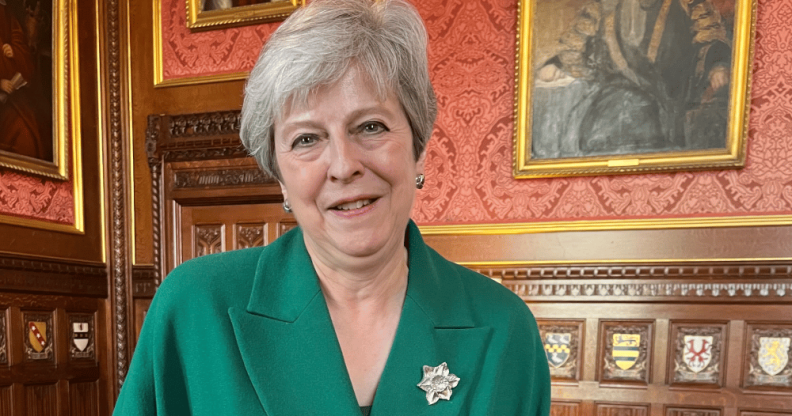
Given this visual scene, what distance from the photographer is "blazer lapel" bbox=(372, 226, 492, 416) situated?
40.8 inches

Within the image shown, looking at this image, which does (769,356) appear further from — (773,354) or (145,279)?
(145,279)

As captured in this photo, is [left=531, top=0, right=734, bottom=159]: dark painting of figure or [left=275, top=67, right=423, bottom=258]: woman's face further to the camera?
[left=531, top=0, right=734, bottom=159]: dark painting of figure

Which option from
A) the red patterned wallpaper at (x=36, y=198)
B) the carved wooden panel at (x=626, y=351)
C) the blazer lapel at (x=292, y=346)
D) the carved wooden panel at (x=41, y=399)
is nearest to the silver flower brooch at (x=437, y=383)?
the blazer lapel at (x=292, y=346)

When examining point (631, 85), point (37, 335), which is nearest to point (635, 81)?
point (631, 85)

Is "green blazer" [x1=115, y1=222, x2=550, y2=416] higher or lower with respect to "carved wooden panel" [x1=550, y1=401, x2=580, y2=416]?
higher

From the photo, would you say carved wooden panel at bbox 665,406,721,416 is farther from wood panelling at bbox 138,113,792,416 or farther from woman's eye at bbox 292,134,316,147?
woman's eye at bbox 292,134,316,147

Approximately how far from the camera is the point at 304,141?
3.40 feet

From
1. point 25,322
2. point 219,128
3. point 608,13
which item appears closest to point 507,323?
point 608,13

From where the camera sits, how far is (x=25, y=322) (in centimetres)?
367

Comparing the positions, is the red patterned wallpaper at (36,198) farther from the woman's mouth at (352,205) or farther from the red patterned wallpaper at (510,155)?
the woman's mouth at (352,205)

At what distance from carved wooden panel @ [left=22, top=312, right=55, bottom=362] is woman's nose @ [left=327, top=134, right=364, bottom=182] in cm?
369

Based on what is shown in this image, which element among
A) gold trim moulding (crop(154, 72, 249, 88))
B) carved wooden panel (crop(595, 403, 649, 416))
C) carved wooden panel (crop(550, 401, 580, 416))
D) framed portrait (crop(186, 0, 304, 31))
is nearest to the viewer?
carved wooden panel (crop(595, 403, 649, 416))

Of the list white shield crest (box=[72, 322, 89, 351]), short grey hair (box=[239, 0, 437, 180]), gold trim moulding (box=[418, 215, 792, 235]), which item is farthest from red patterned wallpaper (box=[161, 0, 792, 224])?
white shield crest (box=[72, 322, 89, 351])

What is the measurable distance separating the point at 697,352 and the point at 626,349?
0.40 meters
